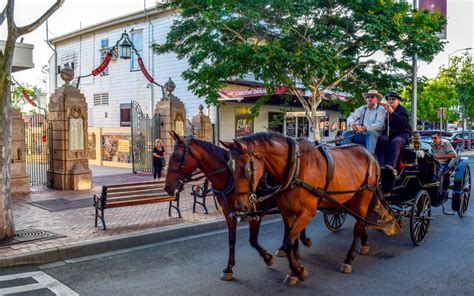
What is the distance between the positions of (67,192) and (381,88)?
11.3 m

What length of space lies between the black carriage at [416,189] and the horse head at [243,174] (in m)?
2.72

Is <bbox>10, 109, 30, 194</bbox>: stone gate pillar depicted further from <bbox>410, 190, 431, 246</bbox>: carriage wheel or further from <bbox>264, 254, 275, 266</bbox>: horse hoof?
<bbox>410, 190, 431, 246</bbox>: carriage wheel

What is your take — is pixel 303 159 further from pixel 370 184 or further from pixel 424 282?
pixel 424 282

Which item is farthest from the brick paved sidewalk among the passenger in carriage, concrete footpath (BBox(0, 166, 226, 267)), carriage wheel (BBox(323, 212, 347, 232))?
the passenger in carriage

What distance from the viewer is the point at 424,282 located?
18.3 feet

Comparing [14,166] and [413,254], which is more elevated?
[14,166]

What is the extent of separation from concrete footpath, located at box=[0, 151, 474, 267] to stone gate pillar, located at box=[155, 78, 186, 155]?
5390mm

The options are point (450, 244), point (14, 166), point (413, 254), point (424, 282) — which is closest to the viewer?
point (424, 282)

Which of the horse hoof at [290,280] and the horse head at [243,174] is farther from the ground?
the horse head at [243,174]

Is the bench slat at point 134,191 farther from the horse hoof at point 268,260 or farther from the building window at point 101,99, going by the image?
the building window at point 101,99

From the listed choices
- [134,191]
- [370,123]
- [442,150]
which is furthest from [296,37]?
[134,191]

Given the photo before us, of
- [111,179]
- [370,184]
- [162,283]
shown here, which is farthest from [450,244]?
[111,179]

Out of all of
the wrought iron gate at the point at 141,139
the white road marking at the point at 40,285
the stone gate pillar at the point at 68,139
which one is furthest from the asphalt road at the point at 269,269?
the wrought iron gate at the point at 141,139

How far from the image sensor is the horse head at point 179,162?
5.86 m
